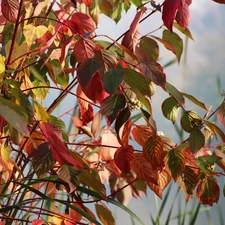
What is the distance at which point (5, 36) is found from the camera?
1299 mm

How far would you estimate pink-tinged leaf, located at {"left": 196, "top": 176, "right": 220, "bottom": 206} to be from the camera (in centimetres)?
116

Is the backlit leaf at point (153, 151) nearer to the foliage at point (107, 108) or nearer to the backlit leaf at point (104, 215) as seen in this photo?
the foliage at point (107, 108)

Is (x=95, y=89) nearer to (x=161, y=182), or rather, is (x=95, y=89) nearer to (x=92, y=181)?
(x=92, y=181)

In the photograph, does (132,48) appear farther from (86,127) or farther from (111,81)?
(86,127)

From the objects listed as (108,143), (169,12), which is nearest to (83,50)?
(169,12)

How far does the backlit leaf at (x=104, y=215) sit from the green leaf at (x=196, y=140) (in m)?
0.26

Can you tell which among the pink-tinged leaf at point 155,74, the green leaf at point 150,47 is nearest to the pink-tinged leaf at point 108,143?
the green leaf at point 150,47

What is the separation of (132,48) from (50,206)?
0.61 meters

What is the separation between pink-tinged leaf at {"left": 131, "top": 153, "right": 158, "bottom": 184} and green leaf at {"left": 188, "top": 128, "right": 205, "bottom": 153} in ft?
0.34

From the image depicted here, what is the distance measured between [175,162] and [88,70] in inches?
11.8

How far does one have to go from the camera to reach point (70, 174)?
3.13 ft

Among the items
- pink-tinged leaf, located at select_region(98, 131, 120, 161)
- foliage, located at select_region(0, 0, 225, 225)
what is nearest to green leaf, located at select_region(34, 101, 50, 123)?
foliage, located at select_region(0, 0, 225, 225)

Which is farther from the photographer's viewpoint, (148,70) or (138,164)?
(138,164)

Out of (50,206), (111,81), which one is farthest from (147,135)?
(50,206)
